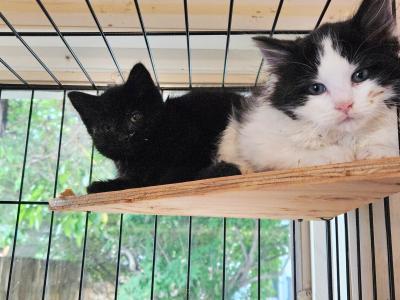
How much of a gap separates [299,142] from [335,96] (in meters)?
0.12

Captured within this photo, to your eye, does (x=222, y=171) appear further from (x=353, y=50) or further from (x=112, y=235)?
(x=112, y=235)

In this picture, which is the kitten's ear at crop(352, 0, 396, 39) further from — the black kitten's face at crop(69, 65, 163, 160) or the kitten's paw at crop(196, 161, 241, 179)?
the black kitten's face at crop(69, 65, 163, 160)

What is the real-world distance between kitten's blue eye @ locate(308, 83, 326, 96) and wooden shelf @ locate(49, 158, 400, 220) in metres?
0.18

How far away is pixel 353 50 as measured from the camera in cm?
75

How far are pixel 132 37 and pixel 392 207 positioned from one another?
86cm

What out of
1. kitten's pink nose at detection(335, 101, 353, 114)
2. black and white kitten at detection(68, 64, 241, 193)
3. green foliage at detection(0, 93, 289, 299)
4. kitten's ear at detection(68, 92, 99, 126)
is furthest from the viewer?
green foliage at detection(0, 93, 289, 299)

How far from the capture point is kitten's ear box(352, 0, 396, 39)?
2.55 feet

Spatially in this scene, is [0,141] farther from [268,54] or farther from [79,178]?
[268,54]

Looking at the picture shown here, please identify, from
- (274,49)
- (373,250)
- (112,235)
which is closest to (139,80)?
(274,49)

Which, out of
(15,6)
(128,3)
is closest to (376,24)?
(128,3)

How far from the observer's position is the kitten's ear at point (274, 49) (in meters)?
0.83

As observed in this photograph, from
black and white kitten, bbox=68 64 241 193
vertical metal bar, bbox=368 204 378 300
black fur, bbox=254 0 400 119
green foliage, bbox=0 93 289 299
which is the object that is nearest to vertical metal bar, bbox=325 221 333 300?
vertical metal bar, bbox=368 204 378 300

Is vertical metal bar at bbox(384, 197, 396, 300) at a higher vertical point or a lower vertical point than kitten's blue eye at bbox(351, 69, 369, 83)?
Result: lower

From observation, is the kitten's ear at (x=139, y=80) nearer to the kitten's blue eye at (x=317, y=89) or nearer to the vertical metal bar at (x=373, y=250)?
the kitten's blue eye at (x=317, y=89)
